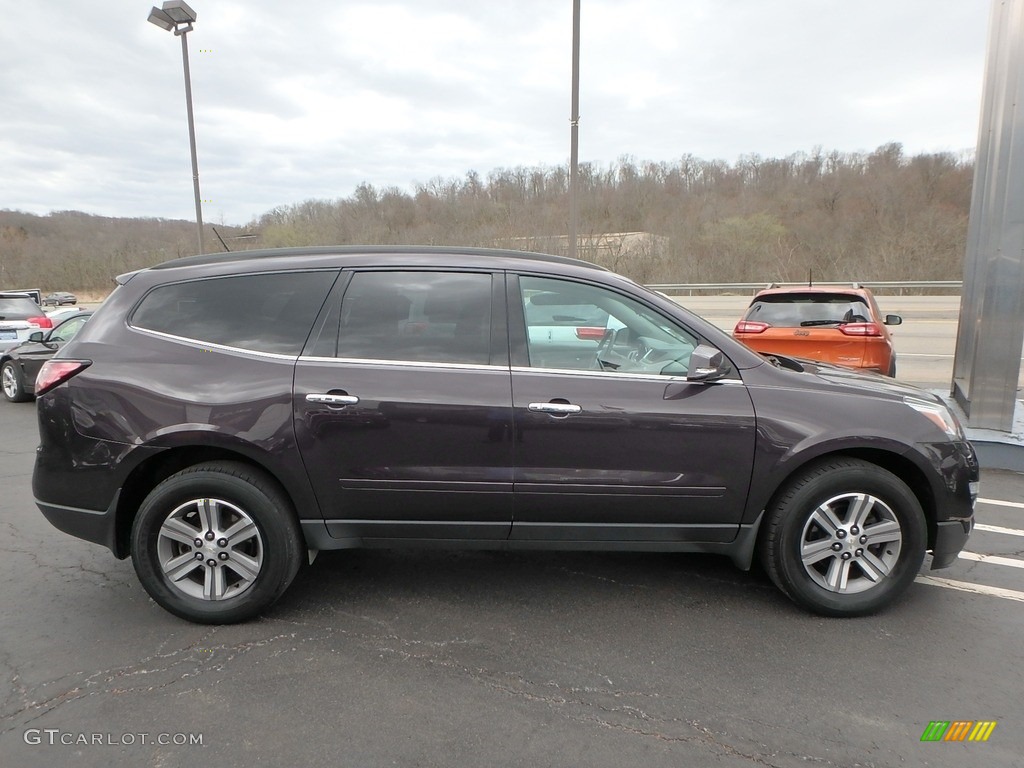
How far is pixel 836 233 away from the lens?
1924 inches

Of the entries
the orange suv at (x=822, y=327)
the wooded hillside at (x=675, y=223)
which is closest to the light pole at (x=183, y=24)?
the orange suv at (x=822, y=327)

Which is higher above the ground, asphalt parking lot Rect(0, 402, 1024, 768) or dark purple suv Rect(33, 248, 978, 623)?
dark purple suv Rect(33, 248, 978, 623)

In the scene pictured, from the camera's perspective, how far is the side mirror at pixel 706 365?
2.98 m

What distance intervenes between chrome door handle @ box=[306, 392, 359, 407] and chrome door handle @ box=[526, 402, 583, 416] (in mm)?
833

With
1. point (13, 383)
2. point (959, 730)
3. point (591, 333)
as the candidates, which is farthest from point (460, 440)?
point (13, 383)

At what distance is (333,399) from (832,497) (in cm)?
244

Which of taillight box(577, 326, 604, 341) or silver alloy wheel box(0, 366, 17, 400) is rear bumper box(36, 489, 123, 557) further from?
silver alloy wheel box(0, 366, 17, 400)

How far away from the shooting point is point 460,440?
9.97 ft

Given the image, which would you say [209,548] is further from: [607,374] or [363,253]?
[607,374]

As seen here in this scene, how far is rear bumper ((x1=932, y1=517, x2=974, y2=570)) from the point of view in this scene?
3160mm

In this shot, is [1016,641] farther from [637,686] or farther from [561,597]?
[561,597]

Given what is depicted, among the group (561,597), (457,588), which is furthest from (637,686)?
(457,588)
